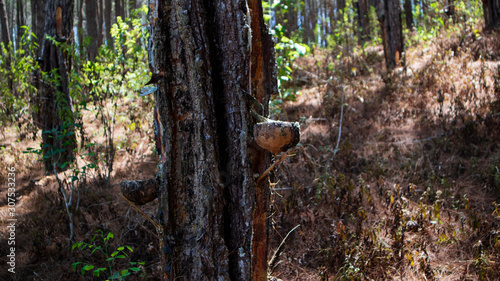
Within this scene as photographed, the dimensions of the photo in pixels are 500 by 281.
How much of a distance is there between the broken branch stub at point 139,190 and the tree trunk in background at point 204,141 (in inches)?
3.5

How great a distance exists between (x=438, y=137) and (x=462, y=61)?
8.85ft

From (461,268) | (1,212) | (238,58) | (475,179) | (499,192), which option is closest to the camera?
(238,58)

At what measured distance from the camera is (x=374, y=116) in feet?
19.4

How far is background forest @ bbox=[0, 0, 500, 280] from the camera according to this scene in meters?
2.94

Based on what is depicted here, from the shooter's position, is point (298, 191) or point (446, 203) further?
point (298, 191)

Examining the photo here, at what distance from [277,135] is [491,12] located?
8617 mm

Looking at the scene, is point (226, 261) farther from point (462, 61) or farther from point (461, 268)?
point (462, 61)

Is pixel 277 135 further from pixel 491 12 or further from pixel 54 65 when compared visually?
pixel 491 12

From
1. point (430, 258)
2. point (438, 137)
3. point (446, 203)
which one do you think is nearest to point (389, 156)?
point (438, 137)

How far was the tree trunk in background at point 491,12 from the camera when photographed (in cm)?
762

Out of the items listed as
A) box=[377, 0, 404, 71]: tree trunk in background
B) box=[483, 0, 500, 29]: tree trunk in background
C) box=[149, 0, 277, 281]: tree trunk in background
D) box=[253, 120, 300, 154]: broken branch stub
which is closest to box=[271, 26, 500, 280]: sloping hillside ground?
box=[377, 0, 404, 71]: tree trunk in background

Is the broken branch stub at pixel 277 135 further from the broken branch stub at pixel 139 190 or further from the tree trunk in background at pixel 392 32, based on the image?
the tree trunk in background at pixel 392 32

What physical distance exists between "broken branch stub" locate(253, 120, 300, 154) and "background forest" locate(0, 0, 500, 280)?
0.26 meters

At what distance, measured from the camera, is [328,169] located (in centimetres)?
433
